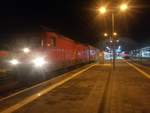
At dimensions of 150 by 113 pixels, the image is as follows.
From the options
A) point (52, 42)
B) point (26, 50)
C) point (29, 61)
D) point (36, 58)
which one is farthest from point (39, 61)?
point (52, 42)

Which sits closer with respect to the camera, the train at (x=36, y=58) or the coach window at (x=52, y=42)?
the train at (x=36, y=58)

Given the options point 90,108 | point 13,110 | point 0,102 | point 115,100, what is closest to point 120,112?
point 90,108

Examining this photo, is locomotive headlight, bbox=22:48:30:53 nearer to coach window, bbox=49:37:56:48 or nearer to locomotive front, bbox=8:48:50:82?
locomotive front, bbox=8:48:50:82

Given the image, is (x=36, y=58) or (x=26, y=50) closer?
(x=26, y=50)

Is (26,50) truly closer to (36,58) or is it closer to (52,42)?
(36,58)

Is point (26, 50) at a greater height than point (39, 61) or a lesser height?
greater

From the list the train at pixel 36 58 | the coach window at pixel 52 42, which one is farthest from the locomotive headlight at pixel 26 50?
the coach window at pixel 52 42

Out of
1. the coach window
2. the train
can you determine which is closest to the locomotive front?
the train

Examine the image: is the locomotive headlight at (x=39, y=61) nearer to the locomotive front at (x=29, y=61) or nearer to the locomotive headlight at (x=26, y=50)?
the locomotive front at (x=29, y=61)

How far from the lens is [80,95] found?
12.5 m

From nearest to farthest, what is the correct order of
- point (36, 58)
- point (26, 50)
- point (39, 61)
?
point (26, 50), point (36, 58), point (39, 61)

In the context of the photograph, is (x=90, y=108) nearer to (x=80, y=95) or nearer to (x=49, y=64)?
(x=80, y=95)

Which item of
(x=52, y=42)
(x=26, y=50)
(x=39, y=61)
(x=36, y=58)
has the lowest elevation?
(x=39, y=61)

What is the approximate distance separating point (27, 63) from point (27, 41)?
5.42 feet
